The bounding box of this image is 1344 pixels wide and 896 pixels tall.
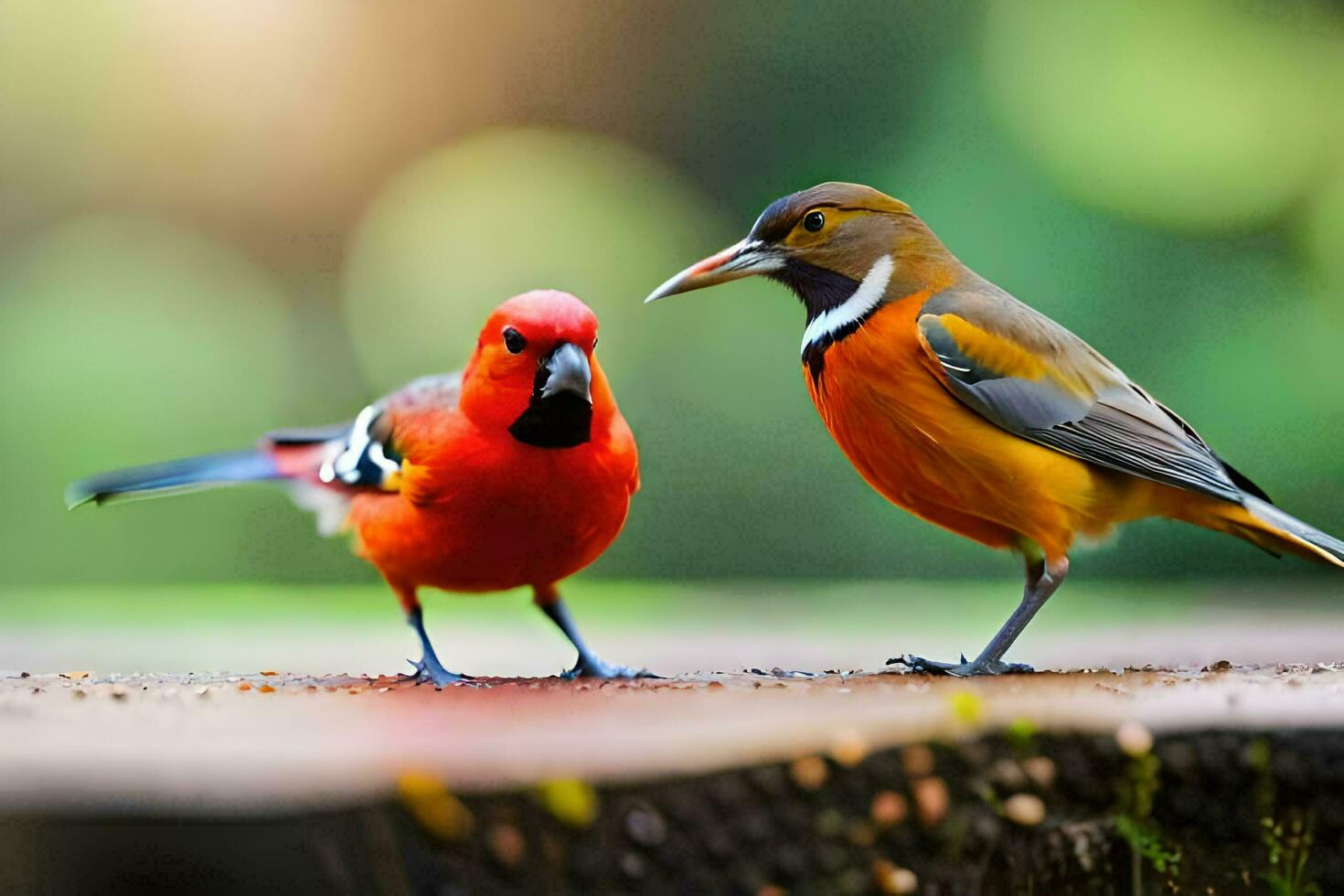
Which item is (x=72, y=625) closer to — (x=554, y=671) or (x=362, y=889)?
(x=554, y=671)

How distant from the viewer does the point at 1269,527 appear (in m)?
Answer: 3.37

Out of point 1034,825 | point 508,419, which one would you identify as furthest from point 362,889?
point 508,419

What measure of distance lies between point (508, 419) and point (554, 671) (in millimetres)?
1092

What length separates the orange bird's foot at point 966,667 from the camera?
3.11 m

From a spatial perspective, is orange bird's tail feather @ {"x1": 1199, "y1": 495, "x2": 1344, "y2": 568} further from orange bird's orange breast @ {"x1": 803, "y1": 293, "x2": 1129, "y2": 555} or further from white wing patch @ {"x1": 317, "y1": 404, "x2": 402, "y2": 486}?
white wing patch @ {"x1": 317, "y1": 404, "x2": 402, "y2": 486}

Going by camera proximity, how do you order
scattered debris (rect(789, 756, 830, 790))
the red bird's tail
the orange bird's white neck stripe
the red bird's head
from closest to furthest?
1. scattered debris (rect(789, 756, 830, 790))
2. the red bird's head
3. the orange bird's white neck stripe
4. the red bird's tail

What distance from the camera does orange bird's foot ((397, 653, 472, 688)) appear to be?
3.17 meters

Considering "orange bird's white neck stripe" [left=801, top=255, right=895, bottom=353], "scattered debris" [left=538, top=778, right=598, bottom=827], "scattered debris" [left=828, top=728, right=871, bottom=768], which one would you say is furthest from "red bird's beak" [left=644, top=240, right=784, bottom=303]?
"scattered debris" [left=538, top=778, right=598, bottom=827]

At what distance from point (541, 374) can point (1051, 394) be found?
114 centimetres

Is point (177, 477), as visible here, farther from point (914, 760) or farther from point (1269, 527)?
point (1269, 527)

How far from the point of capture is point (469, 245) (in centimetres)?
851

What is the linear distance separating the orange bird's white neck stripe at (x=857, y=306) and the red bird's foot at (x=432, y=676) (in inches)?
42.4

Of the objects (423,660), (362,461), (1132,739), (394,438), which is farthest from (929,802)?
(362,461)

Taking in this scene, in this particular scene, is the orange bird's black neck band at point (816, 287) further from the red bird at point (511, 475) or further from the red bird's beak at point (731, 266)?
the red bird at point (511, 475)
